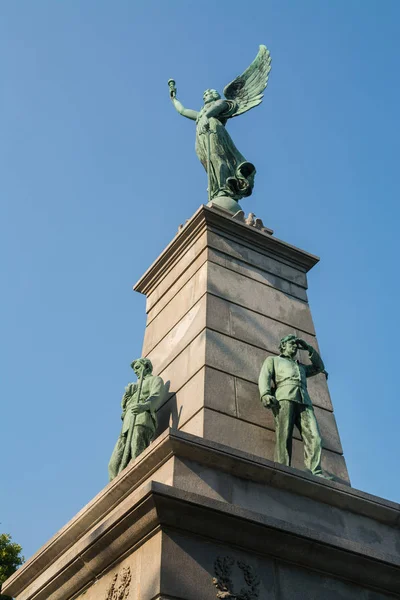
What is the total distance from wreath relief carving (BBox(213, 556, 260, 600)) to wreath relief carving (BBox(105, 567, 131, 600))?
1.02 metres

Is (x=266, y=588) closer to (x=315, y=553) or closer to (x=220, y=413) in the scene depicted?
(x=315, y=553)

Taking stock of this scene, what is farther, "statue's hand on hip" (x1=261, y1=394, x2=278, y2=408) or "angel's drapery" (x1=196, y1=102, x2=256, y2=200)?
"angel's drapery" (x1=196, y1=102, x2=256, y2=200)

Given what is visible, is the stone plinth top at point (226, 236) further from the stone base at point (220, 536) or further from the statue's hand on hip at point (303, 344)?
the stone base at point (220, 536)

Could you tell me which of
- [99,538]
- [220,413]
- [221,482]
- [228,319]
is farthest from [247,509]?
[228,319]

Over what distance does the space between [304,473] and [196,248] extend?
5975 mm

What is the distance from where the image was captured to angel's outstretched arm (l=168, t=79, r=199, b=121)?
725 inches

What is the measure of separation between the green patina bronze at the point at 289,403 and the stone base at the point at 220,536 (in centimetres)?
108

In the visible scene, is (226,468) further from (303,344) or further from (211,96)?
(211,96)

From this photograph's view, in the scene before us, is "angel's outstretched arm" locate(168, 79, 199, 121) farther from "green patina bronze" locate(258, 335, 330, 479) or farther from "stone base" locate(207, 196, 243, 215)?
"green patina bronze" locate(258, 335, 330, 479)

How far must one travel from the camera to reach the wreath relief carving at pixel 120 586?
322 inches

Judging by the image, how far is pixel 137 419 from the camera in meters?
11.4

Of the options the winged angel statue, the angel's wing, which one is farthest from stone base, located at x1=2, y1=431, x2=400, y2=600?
the angel's wing

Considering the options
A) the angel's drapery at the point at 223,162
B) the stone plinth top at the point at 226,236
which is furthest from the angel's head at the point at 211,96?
the stone plinth top at the point at 226,236

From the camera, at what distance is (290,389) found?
10.9 meters
